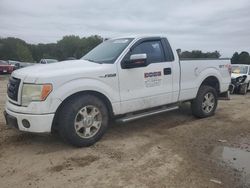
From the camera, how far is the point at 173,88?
22.3 ft

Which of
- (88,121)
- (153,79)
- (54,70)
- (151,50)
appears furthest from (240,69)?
(54,70)

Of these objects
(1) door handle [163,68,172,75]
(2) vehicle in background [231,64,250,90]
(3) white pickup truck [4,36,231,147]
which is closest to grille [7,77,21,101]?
(3) white pickup truck [4,36,231,147]

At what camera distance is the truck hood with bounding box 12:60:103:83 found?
510 centimetres

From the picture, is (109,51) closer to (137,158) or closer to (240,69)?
(137,158)

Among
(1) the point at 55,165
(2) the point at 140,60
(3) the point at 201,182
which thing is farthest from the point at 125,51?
(3) the point at 201,182

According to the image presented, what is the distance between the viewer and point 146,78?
6246mm

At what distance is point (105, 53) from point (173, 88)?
1620mm

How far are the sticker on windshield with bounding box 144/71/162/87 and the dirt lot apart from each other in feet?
3.22

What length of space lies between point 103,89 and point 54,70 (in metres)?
0.91

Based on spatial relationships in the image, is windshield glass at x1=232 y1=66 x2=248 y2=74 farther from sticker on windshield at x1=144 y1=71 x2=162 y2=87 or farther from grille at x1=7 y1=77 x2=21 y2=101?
grille at x1=7 y1=77 x2=21 y2=101

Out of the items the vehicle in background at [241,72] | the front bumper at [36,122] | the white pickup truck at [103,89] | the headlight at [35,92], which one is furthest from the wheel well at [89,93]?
the vehicle in background at [241,72]

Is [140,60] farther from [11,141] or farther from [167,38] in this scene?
[11,141]

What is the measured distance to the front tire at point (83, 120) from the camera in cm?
518

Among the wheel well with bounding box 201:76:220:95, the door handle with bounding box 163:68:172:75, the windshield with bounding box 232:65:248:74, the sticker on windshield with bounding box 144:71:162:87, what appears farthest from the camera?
the windshield with bounding box 232:65:248:74
